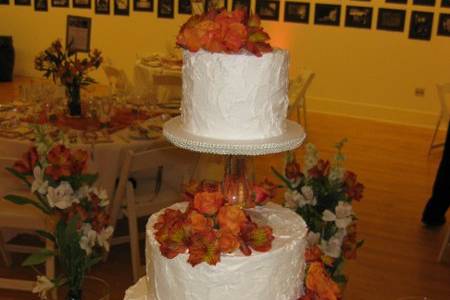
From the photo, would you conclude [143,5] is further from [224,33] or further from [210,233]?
[210,233]

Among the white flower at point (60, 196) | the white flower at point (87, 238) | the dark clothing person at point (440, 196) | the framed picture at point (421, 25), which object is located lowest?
the dark clothing person at point (440, 196)

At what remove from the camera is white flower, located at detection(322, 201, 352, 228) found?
2.12 meters

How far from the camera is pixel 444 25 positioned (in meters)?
7.24

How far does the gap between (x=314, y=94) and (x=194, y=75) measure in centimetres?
657

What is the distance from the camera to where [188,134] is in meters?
1.64

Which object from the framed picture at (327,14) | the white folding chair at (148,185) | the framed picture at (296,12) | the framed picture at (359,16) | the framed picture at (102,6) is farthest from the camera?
the framed picture at (102,6)

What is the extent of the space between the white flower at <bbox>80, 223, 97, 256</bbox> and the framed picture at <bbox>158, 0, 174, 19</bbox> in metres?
7.01

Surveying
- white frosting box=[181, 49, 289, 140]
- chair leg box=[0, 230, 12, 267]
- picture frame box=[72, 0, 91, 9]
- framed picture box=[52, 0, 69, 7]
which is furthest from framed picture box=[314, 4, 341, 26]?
white frosting box=[181, 49, 289, 140]

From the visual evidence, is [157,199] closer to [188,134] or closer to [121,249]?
[121,249]

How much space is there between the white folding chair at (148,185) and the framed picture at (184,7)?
5373 millimetres

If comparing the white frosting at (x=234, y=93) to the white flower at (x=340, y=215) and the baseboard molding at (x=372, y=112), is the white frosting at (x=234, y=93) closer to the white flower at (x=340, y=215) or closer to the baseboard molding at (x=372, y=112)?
the white flower at (x=340, y=215)

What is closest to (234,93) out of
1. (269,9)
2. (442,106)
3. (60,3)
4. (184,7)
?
(442,106)

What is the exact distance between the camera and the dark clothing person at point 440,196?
13.8 feet

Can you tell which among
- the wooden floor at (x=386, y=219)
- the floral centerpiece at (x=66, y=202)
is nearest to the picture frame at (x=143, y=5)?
the wooden floor at (x=386, y=219)
